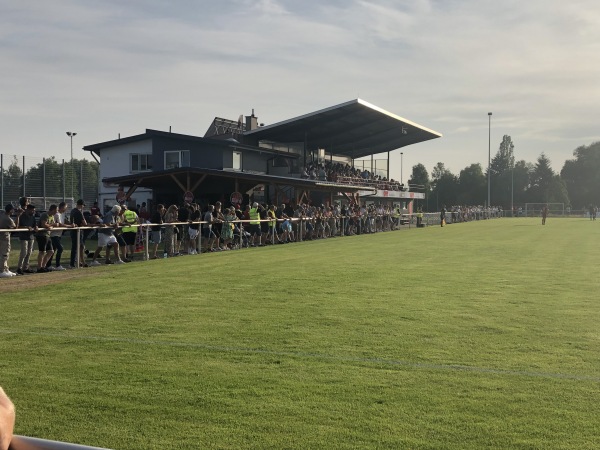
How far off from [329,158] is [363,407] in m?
52.8

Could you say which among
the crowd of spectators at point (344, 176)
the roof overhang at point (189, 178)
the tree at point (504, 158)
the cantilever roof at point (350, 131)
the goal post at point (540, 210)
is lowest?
the goal post at point (540, 210)

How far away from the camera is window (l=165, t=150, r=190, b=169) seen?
130 feet

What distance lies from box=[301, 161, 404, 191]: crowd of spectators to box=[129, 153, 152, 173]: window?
10.3 m

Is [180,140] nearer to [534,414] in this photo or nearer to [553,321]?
[553,321]

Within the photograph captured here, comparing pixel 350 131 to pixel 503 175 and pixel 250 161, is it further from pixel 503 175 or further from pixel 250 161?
pixel 503 175

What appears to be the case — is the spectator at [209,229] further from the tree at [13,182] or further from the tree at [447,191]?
the tree at [447,191]

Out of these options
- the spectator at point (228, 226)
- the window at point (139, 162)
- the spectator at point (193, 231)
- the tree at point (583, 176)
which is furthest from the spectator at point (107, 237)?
the tree at point (583, 176)

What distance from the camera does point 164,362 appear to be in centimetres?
633

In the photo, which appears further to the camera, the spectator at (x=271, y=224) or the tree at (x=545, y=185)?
the tree at (x=545, y=185)

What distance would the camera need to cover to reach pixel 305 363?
6285 mm

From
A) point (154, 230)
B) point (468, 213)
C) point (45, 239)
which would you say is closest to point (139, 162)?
point (154, 230)

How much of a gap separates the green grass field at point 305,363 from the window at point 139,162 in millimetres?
29008

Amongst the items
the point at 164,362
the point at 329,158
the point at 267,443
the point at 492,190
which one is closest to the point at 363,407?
the point at 267,443

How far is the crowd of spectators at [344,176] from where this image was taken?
4388 centimetres
